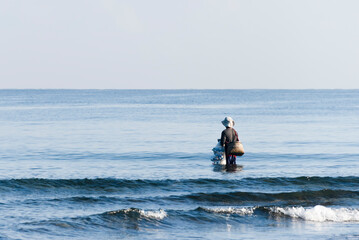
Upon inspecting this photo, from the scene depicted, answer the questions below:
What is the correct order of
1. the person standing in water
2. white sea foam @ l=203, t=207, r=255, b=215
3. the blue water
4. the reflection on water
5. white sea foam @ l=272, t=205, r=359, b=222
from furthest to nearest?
the reflection on water → the person standing in water → white sea foam @ l=203, t=207, r=255, b=215 → white sea foam @ l=272, t=205, r=359, b=222 → the blue water

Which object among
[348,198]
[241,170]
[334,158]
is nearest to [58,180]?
[241,170]

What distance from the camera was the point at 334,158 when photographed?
27203mm

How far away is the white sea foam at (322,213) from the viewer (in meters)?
15.3

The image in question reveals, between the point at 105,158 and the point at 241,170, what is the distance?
304 inches

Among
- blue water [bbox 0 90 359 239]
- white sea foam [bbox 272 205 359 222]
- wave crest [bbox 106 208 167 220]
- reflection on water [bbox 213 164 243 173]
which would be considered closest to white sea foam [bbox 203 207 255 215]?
blue water [bbox 0 90 359 239]

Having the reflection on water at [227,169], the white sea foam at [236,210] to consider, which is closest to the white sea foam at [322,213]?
the white sea foam at [236,210]

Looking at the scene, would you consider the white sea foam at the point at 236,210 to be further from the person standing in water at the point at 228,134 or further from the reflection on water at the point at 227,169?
the reflection on water at the point at 227,169

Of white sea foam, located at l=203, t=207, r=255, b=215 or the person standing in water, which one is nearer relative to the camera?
white sea foam, located at l=203, t=207, r=255, b=215

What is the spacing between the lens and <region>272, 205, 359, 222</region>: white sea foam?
1533 centimetres

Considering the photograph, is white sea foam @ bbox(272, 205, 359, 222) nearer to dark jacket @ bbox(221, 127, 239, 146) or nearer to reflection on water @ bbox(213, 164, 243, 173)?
dark jacket @ bbox(221, 127, 239, 146)

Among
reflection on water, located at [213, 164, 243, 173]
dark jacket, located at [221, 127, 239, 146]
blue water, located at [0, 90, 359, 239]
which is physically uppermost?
dark jacket, located at [221, 127, 239, 146]

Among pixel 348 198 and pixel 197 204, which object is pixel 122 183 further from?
pixel 348 198

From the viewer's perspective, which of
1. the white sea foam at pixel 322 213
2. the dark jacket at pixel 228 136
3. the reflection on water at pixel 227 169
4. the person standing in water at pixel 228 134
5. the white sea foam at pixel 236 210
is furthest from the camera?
the reflection on water at pixel 227 169

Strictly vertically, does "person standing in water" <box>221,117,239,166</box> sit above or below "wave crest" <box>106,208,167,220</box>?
above
